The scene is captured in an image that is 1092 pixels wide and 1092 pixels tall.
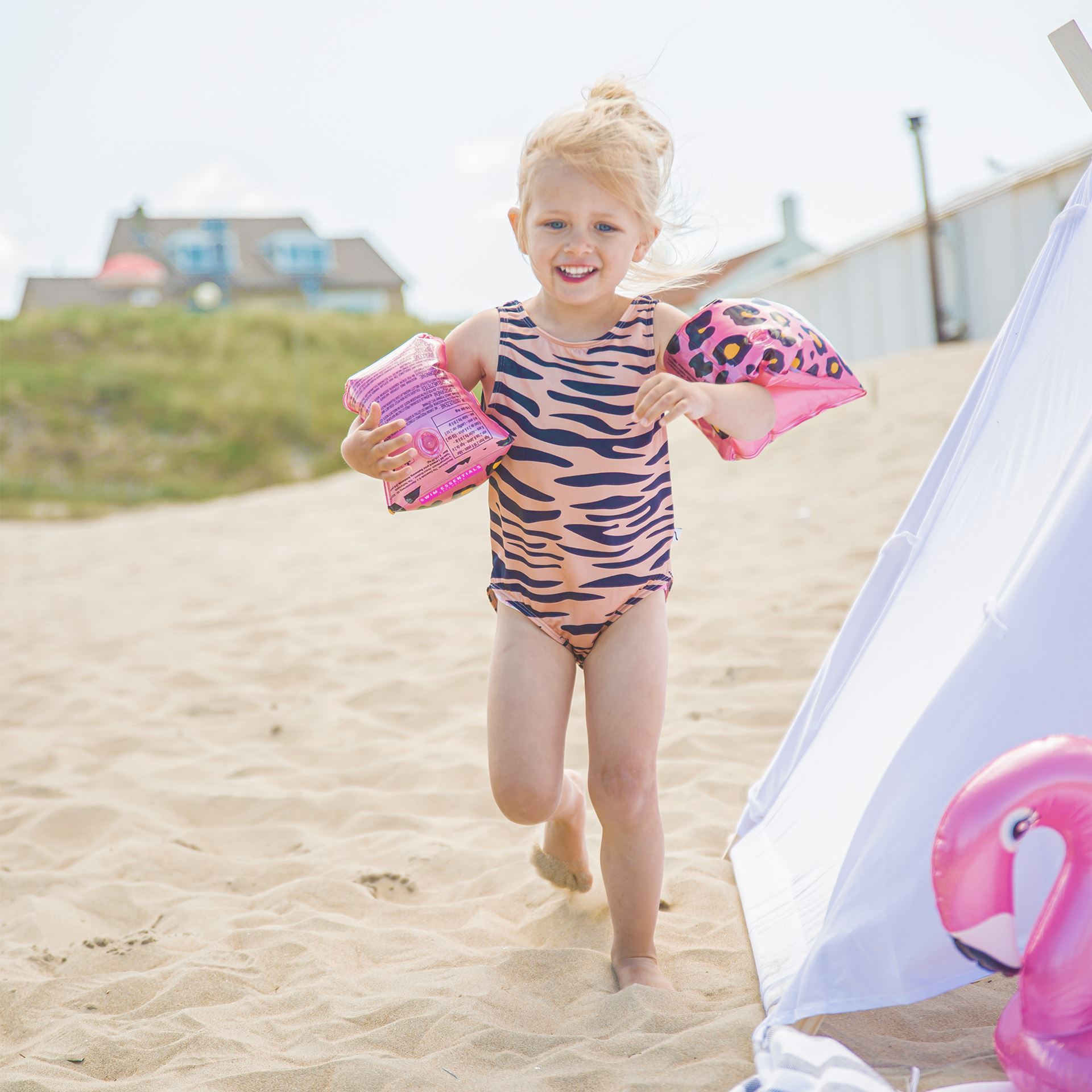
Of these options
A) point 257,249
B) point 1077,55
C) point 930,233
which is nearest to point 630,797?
point 1077,55

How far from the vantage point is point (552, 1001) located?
7.39 ft

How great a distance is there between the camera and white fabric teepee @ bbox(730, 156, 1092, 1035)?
168 cm

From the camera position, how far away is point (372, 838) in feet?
10.9

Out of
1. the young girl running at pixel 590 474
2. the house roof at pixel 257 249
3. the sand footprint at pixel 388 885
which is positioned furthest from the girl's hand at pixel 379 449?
the house roof at pixel 257 249

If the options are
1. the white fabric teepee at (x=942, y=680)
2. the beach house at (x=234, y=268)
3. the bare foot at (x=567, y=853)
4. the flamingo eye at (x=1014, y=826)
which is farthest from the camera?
the beach house at (x=234, y=268)

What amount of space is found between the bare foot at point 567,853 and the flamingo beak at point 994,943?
1315 millimetres

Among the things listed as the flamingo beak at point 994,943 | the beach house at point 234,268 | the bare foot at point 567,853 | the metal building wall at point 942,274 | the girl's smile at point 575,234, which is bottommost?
the bare foot at point 567,853

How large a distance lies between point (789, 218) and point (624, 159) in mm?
23238

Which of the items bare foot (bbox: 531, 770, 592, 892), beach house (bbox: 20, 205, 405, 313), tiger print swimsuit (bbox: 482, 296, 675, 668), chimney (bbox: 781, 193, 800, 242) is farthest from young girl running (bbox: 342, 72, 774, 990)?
beach house (bbox: 20, 205, 405, 313)

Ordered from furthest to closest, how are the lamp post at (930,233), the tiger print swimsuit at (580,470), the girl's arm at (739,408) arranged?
the lamp post at (930,233), the tiger print swimsuit at (580,470), the girl's arm at (739,408)

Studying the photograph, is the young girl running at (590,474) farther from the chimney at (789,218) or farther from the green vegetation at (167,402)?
the chimney at (789,218)

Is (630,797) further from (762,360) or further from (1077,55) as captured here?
(1077,55)

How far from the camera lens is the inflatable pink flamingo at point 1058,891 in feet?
4.54

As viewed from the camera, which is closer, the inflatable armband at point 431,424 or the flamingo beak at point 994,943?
the flamingo beak at point 994,943
